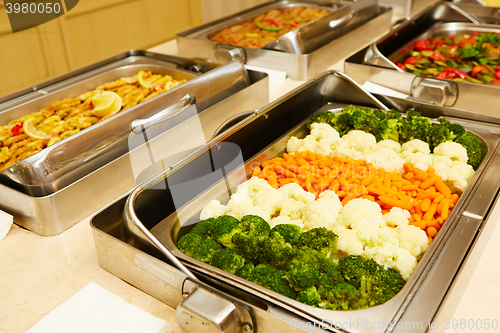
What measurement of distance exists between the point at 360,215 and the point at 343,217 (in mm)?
50

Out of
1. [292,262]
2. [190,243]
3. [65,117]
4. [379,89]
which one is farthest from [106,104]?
[379,89]

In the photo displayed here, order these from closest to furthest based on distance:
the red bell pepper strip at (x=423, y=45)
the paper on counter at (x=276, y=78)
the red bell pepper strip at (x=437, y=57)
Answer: the paper on counter at (x=276, y=78)
the red bell pepper strip at (x=437, y=57)
the red bell pepper strip at (x=423, y=45)

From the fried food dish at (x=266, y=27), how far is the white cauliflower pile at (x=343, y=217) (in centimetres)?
177

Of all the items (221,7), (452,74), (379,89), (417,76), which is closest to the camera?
(417,76)

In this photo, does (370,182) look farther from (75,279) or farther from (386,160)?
(75,279)

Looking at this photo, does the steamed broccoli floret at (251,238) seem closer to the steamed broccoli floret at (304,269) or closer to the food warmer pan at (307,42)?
the steamed broccoli floret at (304,269)

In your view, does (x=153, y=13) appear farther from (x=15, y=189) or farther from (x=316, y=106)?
(x=15, y=189)

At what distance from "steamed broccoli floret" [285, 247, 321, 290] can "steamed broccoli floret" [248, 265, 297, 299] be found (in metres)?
0.02

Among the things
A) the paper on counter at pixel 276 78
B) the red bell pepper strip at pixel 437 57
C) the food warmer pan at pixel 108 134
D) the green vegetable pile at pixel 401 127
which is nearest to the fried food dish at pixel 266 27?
the paper on counter at pixel 276 78

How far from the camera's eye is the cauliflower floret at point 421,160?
4.85 feet

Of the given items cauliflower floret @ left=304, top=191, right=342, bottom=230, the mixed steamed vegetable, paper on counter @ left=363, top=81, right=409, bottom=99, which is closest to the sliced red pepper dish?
paper on counter @ left=363, top=81, right=409, bottom=99

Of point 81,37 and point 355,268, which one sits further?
point 81,37

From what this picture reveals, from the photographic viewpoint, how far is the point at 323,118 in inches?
70.4

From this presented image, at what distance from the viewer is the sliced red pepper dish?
239cm
